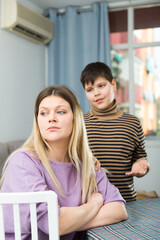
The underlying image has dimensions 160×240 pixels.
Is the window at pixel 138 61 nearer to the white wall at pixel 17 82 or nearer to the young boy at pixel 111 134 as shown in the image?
the white wall at pixel 17 82

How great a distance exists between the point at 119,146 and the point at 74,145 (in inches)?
16.3

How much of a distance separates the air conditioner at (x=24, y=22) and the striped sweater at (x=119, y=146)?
2.17 meters

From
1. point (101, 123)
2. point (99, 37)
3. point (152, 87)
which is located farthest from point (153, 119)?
point (101, 123)

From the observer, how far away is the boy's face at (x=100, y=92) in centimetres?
170

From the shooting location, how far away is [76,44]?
428 centimetres

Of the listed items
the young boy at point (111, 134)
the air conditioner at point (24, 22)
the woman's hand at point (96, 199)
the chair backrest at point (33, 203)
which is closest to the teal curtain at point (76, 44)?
the air conditioner at point (24, 22)

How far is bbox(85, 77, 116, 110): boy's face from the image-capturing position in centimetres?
170

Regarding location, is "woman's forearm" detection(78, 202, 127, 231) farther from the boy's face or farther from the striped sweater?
the boy's face

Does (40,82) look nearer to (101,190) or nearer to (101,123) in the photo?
(101,123)

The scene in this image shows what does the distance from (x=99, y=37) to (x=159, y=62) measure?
2.86 feet

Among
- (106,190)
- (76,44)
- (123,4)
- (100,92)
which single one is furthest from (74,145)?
(123,4)

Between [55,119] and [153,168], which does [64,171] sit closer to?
[55,119]

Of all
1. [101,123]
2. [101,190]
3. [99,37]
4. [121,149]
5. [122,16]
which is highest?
[122,16]

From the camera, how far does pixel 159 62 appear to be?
428 centimetres
